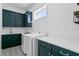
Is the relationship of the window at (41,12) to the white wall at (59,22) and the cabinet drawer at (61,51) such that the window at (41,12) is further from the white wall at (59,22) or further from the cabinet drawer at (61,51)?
the cabinet drawer at (61,51)

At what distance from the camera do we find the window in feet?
4.77

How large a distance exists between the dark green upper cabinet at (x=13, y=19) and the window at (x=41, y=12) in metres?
0.23

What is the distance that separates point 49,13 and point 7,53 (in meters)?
0.92

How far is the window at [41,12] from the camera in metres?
1.45

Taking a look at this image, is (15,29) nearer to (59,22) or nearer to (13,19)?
(13,19)

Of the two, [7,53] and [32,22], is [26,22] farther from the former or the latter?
[7,53]

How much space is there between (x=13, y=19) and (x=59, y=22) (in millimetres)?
648

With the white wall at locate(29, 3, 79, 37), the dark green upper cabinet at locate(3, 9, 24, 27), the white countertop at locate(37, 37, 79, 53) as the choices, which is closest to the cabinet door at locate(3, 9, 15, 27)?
the dark green upper cabinet at locate(3, 9, 24, 27)

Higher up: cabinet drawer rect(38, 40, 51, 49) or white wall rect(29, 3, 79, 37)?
white wall rect(29, 3, 79, 37)

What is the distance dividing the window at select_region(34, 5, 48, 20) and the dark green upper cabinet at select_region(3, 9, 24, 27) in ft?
0.76

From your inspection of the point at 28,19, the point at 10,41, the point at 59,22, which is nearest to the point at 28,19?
the point at 28,19

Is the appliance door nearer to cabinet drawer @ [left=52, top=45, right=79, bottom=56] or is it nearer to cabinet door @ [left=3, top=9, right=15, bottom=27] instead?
cabinet door @ [left=3, top=9, right=15, bottom=27]

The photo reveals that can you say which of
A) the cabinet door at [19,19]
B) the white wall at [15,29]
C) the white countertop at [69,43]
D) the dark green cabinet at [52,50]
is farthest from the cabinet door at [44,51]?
the cabinet door at [19,19]

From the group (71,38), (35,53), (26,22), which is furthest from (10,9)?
(71,38)
